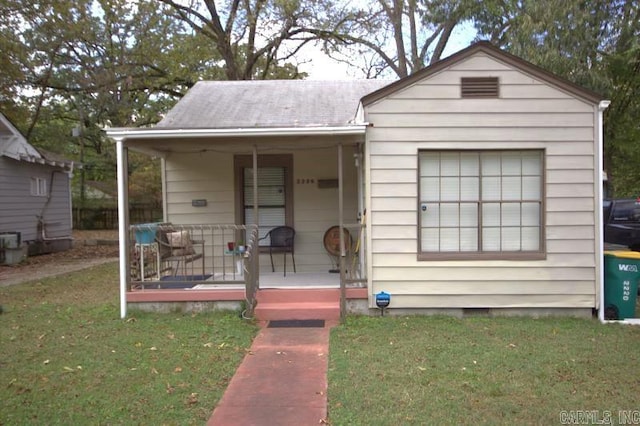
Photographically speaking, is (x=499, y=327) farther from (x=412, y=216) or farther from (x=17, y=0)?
(x=17, y=0)

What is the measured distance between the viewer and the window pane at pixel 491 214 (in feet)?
21.4

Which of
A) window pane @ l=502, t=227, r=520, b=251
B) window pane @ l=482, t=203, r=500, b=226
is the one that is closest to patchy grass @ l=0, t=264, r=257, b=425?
window pane @ l=482, t=203, r=500, b=226

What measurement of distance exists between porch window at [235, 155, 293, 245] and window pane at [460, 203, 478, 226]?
316 cm

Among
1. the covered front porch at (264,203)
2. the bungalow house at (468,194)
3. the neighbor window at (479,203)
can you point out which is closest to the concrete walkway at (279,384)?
the bungalow house at (468,194)

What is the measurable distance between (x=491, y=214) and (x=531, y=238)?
0.59m

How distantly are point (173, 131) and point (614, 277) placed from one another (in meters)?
5.86

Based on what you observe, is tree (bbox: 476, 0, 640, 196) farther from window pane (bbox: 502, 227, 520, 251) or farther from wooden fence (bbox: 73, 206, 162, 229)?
wooden fence (bbox: 73, 206, 162, 229)

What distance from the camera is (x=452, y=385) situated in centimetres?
416

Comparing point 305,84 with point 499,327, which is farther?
point 305,84

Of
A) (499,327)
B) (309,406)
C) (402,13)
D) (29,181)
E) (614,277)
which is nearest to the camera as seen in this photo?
(309,406)

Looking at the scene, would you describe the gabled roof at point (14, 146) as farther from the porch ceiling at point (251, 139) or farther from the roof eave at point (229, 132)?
the roof eave at point (229, 132)

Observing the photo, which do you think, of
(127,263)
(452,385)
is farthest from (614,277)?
(127,263)

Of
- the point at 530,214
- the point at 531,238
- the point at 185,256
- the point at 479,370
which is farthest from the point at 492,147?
the point at 185,256

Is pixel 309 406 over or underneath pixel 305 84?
underneath
